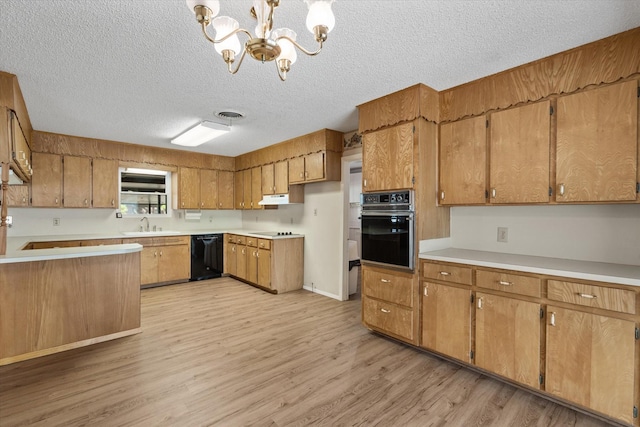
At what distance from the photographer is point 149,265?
5102mm

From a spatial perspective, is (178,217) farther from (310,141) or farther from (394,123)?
(394,123)

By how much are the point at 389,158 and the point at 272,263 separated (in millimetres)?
2641

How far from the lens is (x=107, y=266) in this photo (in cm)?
316

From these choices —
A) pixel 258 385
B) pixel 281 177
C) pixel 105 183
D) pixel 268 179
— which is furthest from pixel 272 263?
pixel 105 183

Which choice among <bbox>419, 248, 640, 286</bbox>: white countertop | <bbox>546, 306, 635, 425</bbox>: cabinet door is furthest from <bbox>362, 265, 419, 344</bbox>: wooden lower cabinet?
<bbox>546, 306, 635, 425</bbox>: cabinet door

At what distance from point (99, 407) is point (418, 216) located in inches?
114

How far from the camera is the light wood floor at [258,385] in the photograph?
1.97 metres

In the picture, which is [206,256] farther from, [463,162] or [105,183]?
[463,162]

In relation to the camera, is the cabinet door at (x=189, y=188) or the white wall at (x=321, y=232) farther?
the cabinet door at (x=189, y=188)

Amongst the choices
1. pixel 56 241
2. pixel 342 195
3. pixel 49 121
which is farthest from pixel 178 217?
pixel 342 195

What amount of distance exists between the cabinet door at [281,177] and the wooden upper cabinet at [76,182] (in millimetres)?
3003

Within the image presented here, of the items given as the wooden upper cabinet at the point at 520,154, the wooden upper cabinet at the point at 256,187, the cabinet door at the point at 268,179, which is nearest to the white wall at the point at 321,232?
the cabinet door at the point at 268,179

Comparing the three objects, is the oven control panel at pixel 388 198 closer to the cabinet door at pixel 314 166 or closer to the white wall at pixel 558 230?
→ the white wall at pixel 558 230

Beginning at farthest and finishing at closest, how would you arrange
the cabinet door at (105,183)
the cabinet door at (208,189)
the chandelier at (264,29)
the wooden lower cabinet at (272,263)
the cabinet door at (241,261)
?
1. the cabinet door at (208,189)
2. the cabinet door at (241,261)
3. the cabinet door at (105,183)
4. the wooden lower cabinet at (272,263)
5. the chandelier at (264,29)
